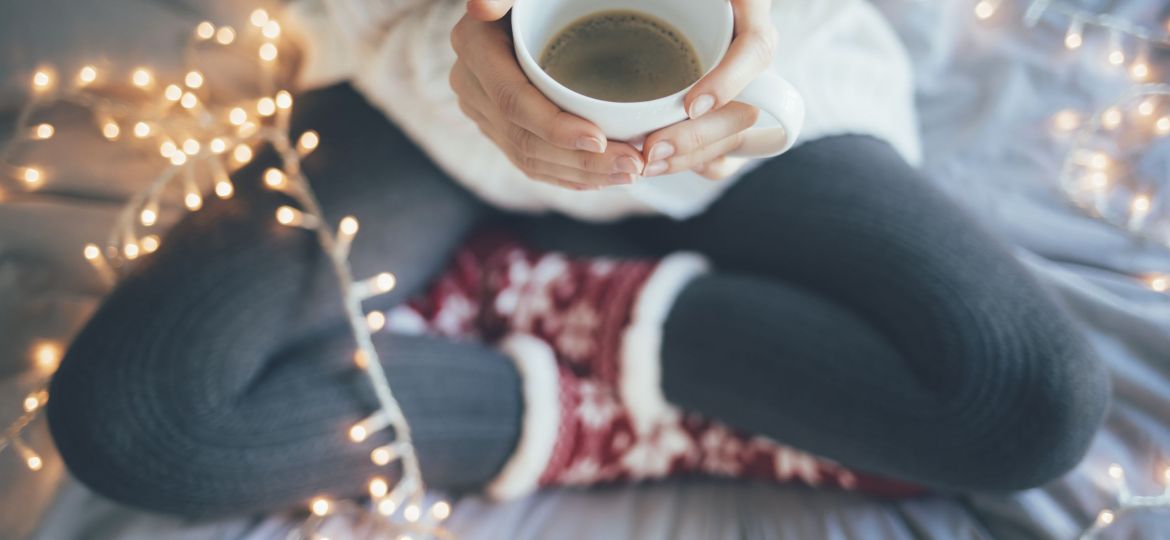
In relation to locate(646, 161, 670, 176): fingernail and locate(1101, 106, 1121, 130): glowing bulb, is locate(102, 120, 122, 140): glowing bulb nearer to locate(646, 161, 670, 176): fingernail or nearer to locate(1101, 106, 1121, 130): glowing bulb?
locate(646, 161, 670, 176): fingernail

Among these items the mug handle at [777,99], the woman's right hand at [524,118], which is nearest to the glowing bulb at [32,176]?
the woman's right hand at [524,118]

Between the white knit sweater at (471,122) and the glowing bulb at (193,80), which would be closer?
the white knit sweater at (471,122)

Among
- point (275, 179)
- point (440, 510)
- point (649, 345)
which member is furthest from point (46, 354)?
point (649, 345)

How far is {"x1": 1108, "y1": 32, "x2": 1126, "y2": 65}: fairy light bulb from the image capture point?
87 centimetres

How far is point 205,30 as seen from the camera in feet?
2.70

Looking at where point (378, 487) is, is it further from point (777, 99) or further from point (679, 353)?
point (777, 99)

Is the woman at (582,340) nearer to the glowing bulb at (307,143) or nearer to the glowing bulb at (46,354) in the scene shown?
the glowing bulb at (307,143)

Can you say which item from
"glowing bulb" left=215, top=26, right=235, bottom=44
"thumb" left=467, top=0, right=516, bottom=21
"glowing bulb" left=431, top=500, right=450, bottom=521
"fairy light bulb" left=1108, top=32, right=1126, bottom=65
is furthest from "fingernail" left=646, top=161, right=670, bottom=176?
"fairy light bulb" left=1108, top=32, right=1126, bottom=65

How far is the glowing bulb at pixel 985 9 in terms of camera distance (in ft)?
2.99

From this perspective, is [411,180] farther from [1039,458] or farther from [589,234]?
[1039,458]

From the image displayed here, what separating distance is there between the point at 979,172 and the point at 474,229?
21.8 inches

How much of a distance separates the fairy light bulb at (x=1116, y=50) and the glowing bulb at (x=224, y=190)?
0.94 m

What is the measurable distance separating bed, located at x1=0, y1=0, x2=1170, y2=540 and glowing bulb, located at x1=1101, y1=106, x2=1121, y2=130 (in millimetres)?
18

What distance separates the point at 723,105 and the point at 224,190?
17.7 inches
